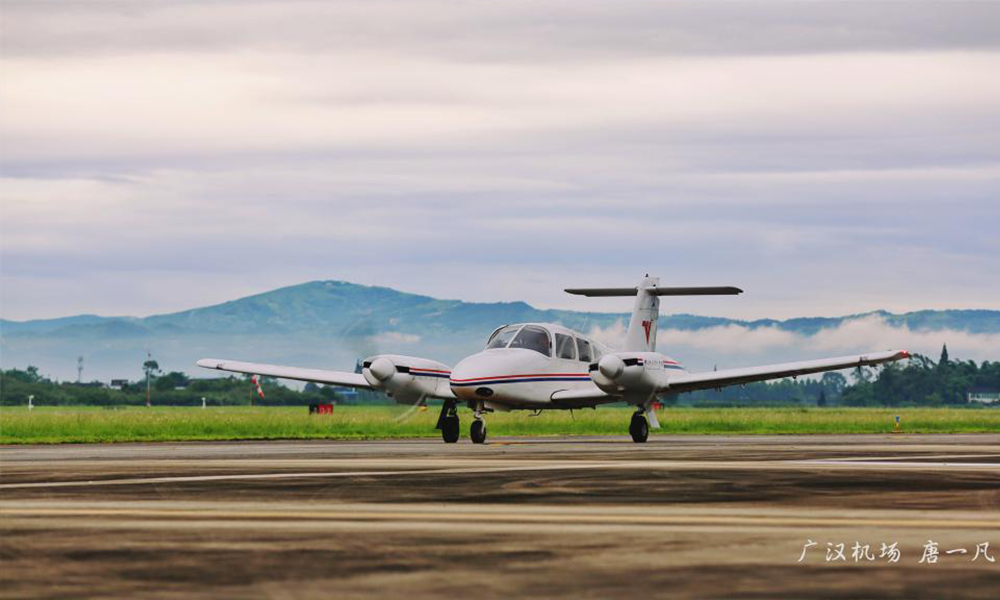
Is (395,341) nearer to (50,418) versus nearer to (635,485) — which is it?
(50,418)

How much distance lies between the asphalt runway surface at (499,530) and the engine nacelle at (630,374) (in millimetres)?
14494

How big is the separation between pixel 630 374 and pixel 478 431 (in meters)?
4.69

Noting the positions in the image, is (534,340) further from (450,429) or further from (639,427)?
(639,427)

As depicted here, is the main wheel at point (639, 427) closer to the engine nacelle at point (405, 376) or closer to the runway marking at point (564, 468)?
the engine nacelle at point (405, 376)

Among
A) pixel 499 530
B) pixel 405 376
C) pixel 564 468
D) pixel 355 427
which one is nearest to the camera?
pixel 499 530

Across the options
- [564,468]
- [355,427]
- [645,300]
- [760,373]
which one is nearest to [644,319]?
[645,300]

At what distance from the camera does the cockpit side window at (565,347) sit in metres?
45.8

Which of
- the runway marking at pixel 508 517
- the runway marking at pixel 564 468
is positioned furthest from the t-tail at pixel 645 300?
the runway marking at pixel 508 517

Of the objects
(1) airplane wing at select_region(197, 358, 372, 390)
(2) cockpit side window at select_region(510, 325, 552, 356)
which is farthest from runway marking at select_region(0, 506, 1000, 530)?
(1) airplane wing at select_region(197, 358, 372, 390)

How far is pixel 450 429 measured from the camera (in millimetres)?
45312

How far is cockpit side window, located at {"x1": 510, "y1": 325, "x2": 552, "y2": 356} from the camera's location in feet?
146

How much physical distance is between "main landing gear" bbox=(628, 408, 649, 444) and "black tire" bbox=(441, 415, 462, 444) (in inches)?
212

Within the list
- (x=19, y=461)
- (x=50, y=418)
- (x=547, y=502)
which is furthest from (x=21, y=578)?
(x=50, y=418)

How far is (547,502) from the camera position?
1947 centimetres
